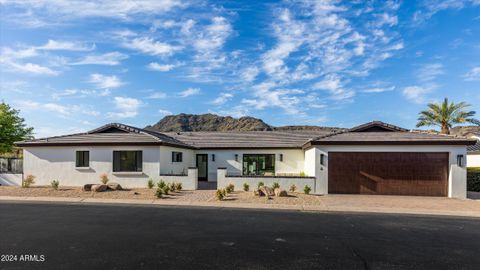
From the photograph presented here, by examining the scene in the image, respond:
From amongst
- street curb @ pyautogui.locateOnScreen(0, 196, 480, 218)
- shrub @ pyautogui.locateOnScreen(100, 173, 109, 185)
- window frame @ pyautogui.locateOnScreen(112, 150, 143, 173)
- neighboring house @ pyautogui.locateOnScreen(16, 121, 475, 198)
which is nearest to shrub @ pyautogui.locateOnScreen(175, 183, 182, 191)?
neighboring house @ pyautogui.locateOnScreen(16, 121, 475, 198)

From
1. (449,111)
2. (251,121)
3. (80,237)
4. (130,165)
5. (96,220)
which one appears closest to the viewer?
(80,237)

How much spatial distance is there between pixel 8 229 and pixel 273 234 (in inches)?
311

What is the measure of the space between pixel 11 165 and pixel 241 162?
55.8 ft

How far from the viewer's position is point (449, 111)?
29672mm

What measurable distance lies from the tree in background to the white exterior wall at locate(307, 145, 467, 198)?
2899 centimetres

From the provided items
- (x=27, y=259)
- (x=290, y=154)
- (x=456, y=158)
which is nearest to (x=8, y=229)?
(x=27, y=259)

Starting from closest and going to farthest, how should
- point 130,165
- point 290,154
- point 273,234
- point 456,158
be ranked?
point 273,234 → point 456,158 → point 130,165 → point 290,154

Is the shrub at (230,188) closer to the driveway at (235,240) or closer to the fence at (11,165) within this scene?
the driveway at (235,240)

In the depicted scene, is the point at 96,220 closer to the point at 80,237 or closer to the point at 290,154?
the point at 80,237

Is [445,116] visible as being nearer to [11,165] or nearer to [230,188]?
[230,188]

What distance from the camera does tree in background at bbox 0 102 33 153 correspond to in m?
27.0

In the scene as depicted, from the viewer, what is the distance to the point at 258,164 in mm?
23016

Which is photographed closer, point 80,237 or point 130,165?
point 80,237

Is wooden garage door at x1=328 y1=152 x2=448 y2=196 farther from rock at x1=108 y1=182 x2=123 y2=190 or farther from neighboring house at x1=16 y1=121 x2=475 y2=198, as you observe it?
rock at x1=108 y1=182 x2=123 y2=190
